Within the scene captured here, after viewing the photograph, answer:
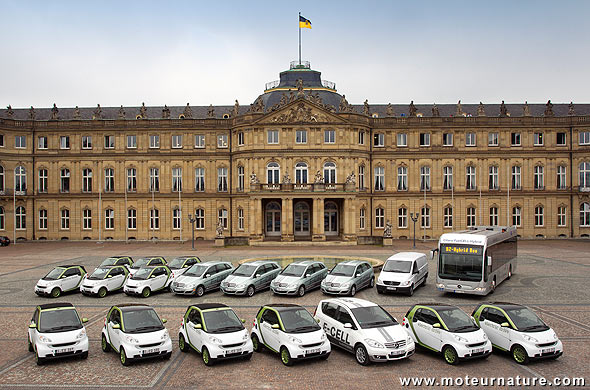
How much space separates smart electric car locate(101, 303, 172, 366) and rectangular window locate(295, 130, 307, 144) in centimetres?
4206

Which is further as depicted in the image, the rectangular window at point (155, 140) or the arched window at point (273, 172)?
the rectangular window at point (155, 140)

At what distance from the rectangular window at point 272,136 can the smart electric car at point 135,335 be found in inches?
1646

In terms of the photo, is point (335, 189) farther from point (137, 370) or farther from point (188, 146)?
point (137, 370)

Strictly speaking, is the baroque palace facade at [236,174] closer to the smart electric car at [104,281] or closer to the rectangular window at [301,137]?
the rectangular window at [301,137]

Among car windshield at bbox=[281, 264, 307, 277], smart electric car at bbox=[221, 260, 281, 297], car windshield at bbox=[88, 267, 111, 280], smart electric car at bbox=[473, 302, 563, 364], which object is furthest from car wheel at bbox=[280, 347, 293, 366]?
car windshield at bbox=[88, 267, 111, 280]

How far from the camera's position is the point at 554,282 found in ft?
100

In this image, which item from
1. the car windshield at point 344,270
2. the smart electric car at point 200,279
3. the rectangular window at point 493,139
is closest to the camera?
the smart electric car at point 200,279

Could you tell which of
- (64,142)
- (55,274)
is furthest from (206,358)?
(64,142)

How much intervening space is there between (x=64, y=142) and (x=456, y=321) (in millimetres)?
59025

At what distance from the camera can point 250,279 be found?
27.4m

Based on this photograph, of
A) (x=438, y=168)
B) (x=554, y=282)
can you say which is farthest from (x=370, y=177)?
(x=554, y=282)

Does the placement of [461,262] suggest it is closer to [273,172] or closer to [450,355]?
[450,355]

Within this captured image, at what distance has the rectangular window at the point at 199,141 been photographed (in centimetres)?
6328

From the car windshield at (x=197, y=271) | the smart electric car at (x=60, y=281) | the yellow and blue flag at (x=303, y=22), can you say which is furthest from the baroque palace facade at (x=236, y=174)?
the smart electric car at (x=60, y=281)
